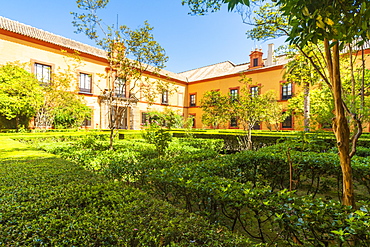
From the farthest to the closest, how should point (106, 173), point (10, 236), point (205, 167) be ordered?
1. point (106, 173)
2. point (205, 167)
3. point (10, 236)

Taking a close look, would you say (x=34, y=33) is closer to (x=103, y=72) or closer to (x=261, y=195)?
(x=103, y=72)

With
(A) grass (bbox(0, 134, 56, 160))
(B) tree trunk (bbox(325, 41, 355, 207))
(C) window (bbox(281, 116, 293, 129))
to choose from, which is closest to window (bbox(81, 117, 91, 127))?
(A) grass (bbox(0, 134, 56, 160))

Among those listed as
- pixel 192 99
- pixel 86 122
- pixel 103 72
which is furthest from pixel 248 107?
pixel 192 99

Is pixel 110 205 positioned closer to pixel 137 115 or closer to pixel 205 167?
pixel 205 167

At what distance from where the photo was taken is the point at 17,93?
11.3m

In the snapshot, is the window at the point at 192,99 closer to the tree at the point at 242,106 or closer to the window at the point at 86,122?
the window at the point at 86,122

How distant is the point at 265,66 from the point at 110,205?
79.4 ft

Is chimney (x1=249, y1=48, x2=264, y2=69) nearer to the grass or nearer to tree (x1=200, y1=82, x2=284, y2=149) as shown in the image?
tree (x1=200, y1=82, x2=284, y2=149)

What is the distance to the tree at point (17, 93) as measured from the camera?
10598 millimetres

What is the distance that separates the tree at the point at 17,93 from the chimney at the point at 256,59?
21823 mm

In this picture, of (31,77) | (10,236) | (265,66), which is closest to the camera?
(10,236)

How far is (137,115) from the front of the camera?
73.5ft

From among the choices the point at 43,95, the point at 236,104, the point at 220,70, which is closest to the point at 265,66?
the point at 220,70

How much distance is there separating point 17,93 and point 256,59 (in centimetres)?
2321
